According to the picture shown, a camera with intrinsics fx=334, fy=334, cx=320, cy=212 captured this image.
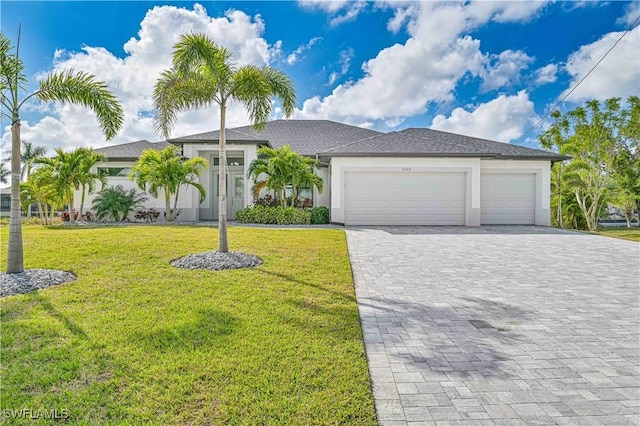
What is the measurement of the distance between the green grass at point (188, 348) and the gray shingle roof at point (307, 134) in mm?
13817

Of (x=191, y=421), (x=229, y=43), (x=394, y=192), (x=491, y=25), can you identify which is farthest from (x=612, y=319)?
(x=491, y=25)

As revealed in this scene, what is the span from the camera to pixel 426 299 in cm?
530

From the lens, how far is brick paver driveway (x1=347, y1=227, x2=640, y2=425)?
261cm

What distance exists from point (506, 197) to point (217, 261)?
1518 centimetres

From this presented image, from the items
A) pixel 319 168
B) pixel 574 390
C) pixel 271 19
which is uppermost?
pixel 271 19

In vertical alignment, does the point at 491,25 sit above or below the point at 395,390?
above

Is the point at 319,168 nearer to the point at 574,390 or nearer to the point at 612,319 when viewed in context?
the point at 612,319

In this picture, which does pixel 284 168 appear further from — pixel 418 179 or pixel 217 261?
pixel 217 261

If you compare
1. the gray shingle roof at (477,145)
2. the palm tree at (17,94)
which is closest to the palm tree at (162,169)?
the palm tree at (17,94)

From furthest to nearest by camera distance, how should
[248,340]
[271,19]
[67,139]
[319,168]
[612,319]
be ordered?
[319,168] < [67,139] < [271,19] < [612,319] < [248,340]

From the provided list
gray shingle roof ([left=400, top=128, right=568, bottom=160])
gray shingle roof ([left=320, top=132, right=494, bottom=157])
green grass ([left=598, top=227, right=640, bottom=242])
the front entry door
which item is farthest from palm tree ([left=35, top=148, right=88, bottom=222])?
green grass ([left=598, top=227, right=640, bottom=242])

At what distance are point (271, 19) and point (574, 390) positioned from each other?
40.6ft

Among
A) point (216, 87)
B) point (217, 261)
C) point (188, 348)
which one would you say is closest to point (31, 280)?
point (217, 261)

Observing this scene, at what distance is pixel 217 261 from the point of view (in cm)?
712
